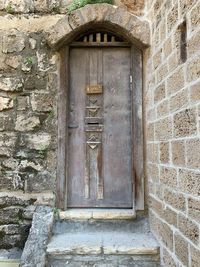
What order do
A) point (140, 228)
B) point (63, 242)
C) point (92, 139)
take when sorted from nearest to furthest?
point (63, 242) → point (140, 228) → point (92, 139)

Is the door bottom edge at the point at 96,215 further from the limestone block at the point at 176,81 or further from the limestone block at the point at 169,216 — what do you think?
the limestone block at the point at 176,81

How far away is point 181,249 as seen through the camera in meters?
2.07

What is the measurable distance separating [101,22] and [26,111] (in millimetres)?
1169

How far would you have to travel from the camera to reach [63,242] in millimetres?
2707

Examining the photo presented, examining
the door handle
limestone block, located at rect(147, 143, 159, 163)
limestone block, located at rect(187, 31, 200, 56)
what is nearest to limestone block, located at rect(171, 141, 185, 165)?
limestone block, located at rect(147, 143, 159, 163)

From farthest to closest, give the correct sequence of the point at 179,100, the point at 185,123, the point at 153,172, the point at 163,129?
the point at 153,172, the point at 163,129, the point at 179,100, the point at 185,123

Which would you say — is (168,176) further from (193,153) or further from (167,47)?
(167,47)

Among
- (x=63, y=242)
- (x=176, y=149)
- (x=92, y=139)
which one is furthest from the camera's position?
(x=92, y=139)

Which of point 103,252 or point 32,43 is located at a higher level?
point 32,43

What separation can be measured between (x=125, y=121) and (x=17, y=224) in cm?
150

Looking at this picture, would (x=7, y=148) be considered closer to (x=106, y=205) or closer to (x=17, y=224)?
(x=17, y=224)

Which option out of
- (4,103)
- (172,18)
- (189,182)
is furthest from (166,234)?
(4,103)

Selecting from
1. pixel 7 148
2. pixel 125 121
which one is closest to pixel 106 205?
pixel 125 121

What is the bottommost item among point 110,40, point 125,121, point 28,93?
point 125,121
